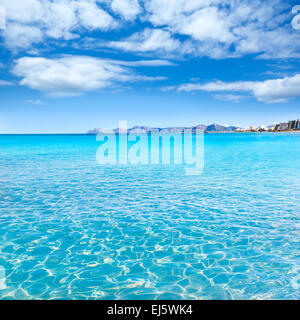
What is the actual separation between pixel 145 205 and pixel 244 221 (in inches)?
181

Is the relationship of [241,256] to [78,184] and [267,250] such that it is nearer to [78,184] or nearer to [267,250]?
[267,250]

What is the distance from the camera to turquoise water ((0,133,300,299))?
5914 millimetres

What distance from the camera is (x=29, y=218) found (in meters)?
10.2

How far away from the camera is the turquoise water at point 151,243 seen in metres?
5.91

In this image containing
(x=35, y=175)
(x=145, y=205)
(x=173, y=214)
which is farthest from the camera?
(x=35, y=175)

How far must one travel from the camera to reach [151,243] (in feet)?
26.3

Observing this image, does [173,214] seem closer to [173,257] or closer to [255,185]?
[173,257]

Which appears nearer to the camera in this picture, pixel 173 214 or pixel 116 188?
pixel 173 214

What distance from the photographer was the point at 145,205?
1184cm
